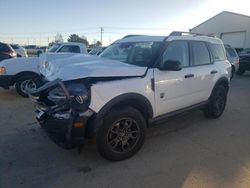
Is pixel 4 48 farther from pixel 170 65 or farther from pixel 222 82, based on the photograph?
pixel 170 65

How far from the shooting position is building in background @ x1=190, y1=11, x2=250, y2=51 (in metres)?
27.6

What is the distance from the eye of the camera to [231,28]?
29.5 meters

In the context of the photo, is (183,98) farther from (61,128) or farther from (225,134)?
(61,128)

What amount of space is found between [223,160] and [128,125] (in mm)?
1553

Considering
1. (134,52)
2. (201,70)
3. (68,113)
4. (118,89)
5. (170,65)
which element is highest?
(134,52)

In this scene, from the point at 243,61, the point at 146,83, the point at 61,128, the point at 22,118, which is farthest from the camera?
the point at 243,61

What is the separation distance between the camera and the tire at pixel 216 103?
546 centimetres

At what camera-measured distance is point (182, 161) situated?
11.7ft

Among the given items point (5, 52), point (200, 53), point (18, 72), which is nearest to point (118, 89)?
point (200, 53)

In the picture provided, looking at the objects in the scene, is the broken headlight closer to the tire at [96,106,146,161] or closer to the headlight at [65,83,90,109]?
the headlight at [65,83,90,109]

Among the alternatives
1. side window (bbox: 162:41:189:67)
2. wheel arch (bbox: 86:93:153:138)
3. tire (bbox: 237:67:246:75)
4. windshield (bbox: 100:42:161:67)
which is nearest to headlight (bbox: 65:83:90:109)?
wheel arch (bbox: 86:93:153:138)

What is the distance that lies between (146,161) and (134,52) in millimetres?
1924

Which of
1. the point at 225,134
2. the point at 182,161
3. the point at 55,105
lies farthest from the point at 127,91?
the point at 225,134

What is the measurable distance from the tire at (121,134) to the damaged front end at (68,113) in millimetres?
298
